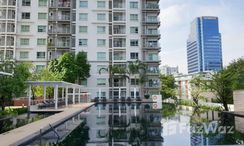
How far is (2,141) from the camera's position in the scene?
10.3 m

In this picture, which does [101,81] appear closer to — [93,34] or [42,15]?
[93,34]

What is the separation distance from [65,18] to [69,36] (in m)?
3.97

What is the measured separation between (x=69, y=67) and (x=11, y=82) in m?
26.1

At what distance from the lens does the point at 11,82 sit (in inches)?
855

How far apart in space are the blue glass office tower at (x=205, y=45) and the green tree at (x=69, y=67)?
12977cm

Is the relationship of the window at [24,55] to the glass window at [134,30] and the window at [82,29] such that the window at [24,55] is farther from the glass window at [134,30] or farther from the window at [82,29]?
the glass window at [134,30]

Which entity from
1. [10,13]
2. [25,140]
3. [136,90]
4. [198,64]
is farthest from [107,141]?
[198,64]

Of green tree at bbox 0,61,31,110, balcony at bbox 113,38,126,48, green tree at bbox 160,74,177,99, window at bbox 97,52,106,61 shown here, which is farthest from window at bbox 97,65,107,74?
green tree at bbox 0,61,31,110

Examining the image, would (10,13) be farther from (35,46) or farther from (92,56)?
(92,56)

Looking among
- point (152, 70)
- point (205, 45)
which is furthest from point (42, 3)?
point (205, 45)

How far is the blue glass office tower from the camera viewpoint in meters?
168

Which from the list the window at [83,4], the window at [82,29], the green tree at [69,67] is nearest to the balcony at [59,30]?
the window at [82,29]

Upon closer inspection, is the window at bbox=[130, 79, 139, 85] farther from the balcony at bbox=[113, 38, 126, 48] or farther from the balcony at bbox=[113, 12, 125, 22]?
the balcony at bbox=[113, 12, 125, 22]

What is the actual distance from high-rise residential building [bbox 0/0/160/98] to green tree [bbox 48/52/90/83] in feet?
13.9
